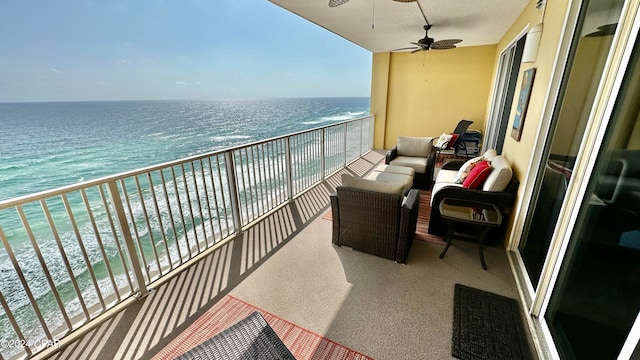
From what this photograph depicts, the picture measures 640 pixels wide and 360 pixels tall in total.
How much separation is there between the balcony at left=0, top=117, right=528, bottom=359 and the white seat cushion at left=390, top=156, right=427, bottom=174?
61.1 inches

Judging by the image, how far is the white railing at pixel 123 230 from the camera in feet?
4.70

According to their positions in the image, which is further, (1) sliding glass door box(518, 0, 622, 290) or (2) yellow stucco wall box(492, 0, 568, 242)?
(2) yellow stucco wall box(492, 0, 568, 242)

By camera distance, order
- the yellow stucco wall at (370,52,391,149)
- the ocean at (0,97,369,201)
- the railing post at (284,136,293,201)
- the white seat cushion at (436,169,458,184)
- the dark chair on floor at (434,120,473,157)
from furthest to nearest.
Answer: the ocean at (0,97,369,201) → the yellow stucco wall at (370,52,391,149) → the dark chair on floor at (434,120,473,157) → the railing post at (284,136,293,201) → the white seat cushion at (436,169,458,184)

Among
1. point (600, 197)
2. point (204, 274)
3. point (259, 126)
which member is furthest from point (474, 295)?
point (259, 126)

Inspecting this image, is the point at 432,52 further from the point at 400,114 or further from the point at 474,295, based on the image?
the point at 474,295

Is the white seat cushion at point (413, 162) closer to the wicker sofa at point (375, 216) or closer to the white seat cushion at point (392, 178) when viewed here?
the white seat cushion at point (392, 178)

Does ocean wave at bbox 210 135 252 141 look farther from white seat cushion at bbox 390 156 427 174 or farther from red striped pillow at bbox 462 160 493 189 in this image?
red striped pillow at bbox 462 160 493 189

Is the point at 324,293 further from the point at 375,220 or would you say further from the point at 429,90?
the point at 429,90

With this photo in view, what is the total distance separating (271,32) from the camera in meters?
19.1

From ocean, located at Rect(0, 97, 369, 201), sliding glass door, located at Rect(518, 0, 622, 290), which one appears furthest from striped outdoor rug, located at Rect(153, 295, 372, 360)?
ocean, located at Rect(0, 97, 369, 201)

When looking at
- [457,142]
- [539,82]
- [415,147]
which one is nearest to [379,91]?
[457,142]

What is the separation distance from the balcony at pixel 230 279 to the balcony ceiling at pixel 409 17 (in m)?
2.10

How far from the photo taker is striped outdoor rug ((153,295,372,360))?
4.70ft

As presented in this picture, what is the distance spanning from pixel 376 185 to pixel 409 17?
10.3 ft
